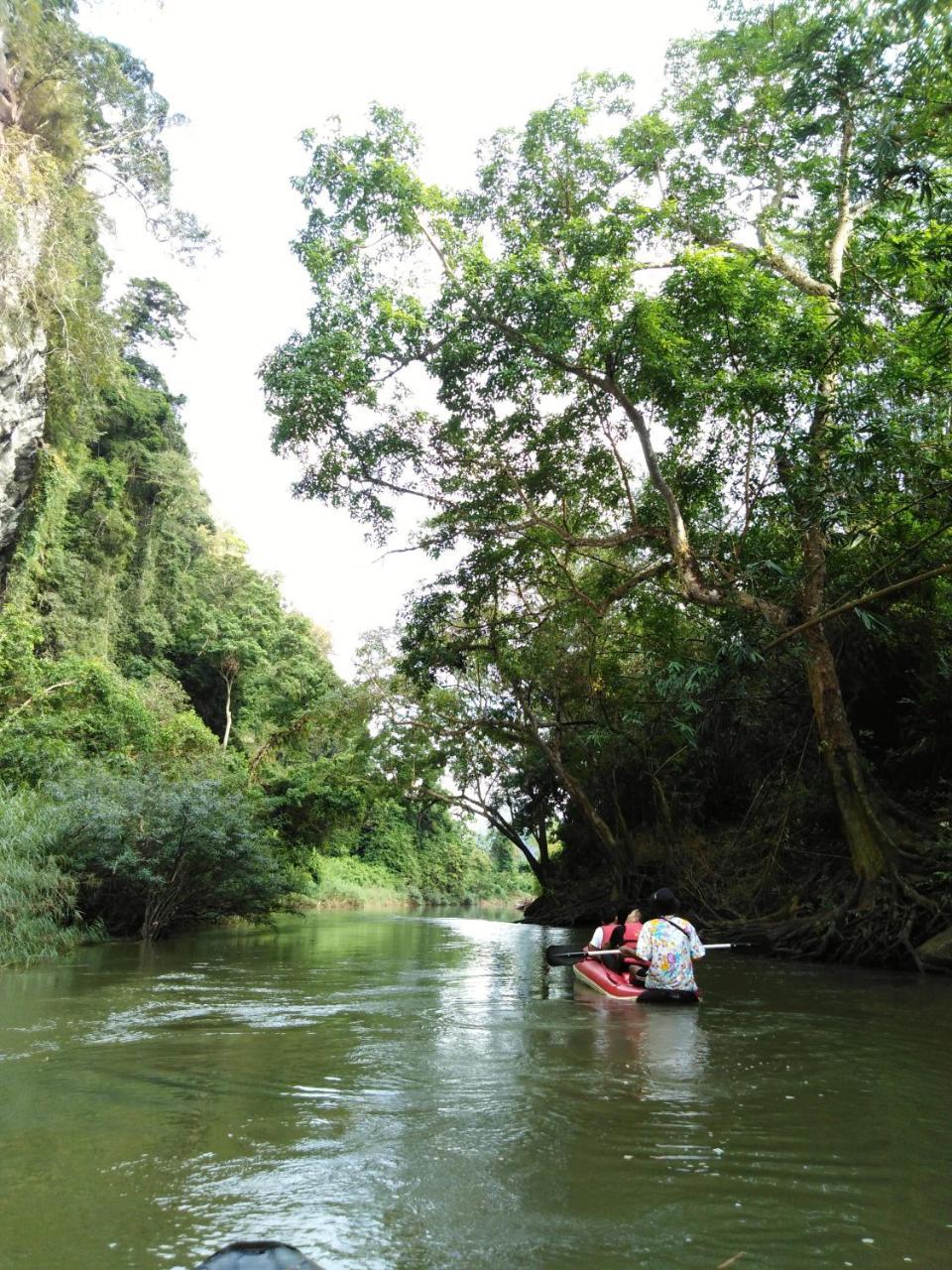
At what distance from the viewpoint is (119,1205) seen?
3305 millimetres

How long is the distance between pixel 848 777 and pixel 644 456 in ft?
16.4

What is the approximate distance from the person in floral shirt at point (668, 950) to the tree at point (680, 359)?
3185 millimetres

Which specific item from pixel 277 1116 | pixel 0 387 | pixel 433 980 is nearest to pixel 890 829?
pixel 433 980

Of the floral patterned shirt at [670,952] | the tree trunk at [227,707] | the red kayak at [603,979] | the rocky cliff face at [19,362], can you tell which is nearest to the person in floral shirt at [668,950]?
the floral patterned shirt at [670,952]

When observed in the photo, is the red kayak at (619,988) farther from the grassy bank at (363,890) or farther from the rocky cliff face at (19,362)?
the grassy bank at (363,890)

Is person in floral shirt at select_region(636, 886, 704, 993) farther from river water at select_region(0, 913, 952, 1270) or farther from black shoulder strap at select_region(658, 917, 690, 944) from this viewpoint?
river water at select_region(0, 913, 952, 1270)

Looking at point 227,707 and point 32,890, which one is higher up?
point 227,707

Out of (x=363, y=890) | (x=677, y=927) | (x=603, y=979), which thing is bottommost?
(x=603, y=979)

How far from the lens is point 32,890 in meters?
11.5

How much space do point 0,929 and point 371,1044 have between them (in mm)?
6740

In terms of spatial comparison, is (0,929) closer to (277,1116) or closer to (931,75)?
(277,1116)

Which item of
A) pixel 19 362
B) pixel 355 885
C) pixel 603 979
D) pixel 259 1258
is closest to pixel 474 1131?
pixel 259 1258

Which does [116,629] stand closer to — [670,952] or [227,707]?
[227,707]

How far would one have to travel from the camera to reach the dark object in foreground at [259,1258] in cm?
153
